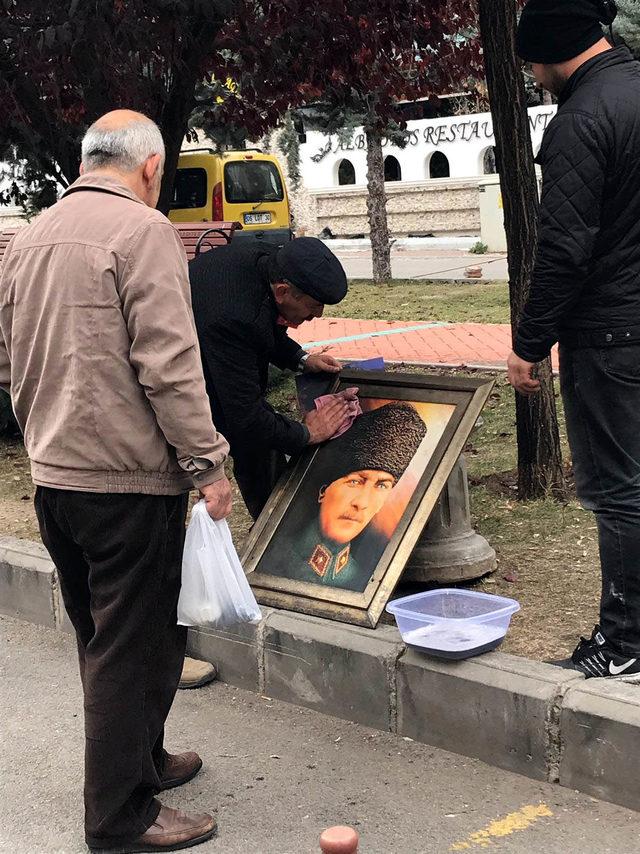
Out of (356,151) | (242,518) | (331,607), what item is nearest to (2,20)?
(242,518)

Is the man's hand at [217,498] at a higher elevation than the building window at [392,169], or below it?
below

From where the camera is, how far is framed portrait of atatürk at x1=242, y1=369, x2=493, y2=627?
459cm

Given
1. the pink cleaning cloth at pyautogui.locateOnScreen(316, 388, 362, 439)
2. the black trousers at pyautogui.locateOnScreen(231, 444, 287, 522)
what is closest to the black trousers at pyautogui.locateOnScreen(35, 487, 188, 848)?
the pink cleaning cloth at pyautogui.locateOnScreen(316, 388, 362, 439)

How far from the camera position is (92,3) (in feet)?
21.8

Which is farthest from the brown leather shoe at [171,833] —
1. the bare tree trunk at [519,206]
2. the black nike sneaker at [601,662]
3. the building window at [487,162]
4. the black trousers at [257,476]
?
the building window at [487,162]

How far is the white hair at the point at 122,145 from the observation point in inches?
133

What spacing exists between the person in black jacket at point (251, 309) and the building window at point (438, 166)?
29.7m

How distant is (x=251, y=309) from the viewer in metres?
4.39

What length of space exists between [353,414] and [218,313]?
852 mm

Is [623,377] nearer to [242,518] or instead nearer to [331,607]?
[331,607]

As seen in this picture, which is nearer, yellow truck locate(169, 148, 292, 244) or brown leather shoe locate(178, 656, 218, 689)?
brown leather shoe locate(178, 656, 218, 689)

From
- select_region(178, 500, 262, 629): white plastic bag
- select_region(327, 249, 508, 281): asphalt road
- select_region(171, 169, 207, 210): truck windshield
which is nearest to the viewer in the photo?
select_region(178, 500, 262, 629): white plastic bag

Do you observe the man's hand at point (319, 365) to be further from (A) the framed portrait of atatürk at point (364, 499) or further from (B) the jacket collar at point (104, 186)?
(B) the jacket collar at point (104, 186)

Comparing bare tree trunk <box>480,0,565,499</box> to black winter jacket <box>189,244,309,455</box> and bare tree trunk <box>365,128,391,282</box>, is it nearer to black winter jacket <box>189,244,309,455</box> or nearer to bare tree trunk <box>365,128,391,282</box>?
black winter jacket <box>189,244,309,455</box>
